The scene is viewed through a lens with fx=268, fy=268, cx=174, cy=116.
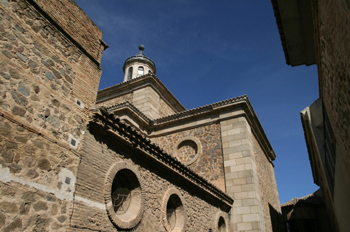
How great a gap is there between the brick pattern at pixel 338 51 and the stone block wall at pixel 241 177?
5691 millimetres

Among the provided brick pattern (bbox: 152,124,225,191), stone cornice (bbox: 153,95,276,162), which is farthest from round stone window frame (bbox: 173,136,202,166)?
stone cornice (bbox: 153,95,276,162)

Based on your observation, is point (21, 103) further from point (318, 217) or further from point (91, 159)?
point (318, 217)

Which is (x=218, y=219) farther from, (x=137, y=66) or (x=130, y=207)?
(x=137, y=66)

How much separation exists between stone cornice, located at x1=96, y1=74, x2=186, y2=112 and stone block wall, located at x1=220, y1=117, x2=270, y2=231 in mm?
5364

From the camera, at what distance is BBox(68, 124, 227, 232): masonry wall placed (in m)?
4.13

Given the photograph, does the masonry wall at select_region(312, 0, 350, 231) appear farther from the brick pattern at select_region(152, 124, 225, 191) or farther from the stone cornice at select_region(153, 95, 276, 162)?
the stone cornice at select_region(153, 95, 276, 162)

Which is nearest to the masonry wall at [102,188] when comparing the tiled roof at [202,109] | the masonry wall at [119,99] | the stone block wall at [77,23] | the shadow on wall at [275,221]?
the stone block wall at [77,23]

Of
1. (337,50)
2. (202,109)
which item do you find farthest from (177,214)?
(202,109)

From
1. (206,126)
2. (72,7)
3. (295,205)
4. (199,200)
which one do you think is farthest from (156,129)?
(295,205)

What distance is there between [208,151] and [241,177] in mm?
1797

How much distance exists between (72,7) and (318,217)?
19.2 metres

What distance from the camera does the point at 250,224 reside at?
9070mm

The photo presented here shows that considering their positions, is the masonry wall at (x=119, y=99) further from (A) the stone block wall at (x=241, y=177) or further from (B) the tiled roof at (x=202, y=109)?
(A) the stone block wall at (x=241, y=177)

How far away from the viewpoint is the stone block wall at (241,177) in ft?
30.2
